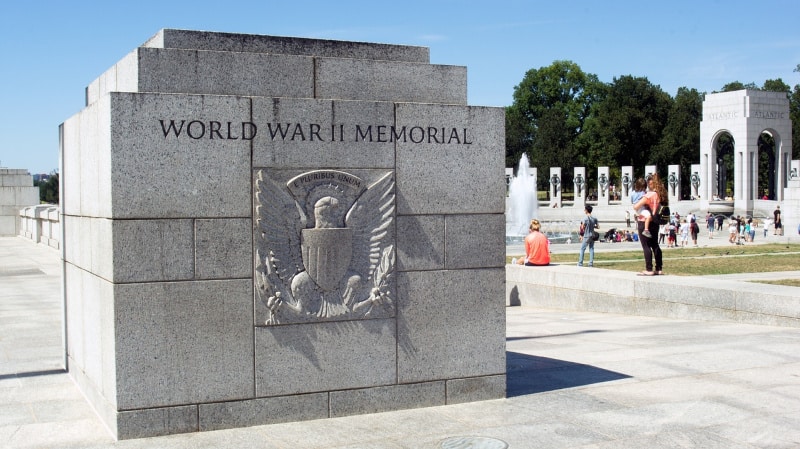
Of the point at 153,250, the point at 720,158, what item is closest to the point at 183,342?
the point at 153,250

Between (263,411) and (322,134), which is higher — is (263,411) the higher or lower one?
the lower one

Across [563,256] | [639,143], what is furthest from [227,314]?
[639,143]

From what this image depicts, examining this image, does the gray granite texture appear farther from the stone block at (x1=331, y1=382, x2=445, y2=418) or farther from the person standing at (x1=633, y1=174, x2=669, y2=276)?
the person standing at (x1=633, y1=174, x2=669, y2=276)

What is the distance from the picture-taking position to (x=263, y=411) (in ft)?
21.6

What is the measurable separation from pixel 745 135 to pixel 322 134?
204 feet

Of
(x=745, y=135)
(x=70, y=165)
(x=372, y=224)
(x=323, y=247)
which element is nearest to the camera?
(x=323, y=247)

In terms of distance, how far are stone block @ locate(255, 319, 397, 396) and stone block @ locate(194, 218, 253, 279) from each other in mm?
537

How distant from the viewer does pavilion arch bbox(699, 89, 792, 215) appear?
62125mm

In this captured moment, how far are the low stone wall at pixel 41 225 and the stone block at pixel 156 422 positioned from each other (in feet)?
63.9

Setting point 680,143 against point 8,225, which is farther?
point 680,143

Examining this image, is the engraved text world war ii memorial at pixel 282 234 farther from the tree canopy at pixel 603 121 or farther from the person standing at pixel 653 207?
the tree canopy at pixel 603 121

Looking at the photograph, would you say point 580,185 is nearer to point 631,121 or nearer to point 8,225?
point 631,121

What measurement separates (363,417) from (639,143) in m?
89.8

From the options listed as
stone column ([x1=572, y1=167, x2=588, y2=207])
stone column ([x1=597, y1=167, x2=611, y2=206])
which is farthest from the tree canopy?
stone column ([x1=572, y1=167, x2=588, y2=207])
